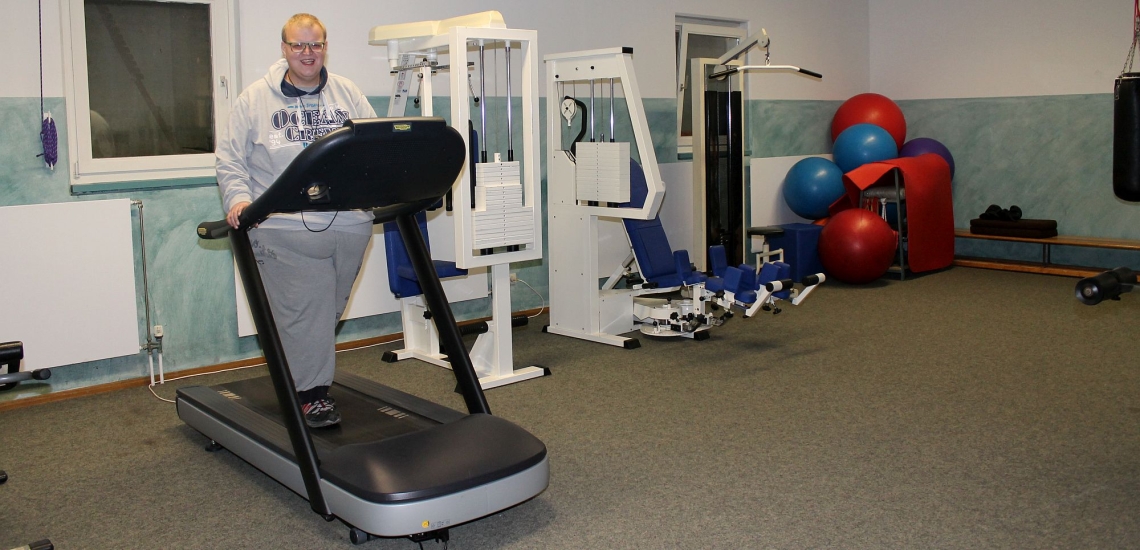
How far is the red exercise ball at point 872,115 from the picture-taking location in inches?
305

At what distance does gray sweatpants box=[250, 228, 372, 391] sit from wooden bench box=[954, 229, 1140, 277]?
552cm

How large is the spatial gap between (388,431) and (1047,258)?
589cm

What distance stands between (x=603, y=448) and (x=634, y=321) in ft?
6.74

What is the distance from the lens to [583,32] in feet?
20.1

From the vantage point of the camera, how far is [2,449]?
3652 mm

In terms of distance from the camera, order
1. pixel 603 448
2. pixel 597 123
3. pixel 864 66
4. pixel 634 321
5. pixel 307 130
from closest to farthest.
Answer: pixel 307 130, pixel 603 448, pixel 634 321, pixel 597 123, pixel 864 66

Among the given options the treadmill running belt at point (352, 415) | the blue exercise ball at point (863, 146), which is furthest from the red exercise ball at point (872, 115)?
the treadmill running belt at point (352, 415)

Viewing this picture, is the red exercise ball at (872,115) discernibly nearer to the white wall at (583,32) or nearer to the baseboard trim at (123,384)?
the white wall at (583,32)

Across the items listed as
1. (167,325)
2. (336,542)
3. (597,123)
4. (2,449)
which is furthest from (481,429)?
(597,123)

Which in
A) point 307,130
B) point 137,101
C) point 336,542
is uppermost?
point 137,101

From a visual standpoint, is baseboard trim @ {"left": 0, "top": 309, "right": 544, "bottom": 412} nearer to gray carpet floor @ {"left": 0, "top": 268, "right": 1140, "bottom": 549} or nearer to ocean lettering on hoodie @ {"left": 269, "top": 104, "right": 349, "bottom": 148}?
gray carpet floor @ {"left": 0, "top": 268, "right": 1140, "bottom": 549}

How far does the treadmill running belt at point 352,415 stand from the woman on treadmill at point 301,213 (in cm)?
20

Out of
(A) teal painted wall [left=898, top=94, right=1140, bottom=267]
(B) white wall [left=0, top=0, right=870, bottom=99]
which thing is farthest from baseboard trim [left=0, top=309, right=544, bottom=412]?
(A) teal painted wall [left=898, top=94, right=1140, bottom=267]

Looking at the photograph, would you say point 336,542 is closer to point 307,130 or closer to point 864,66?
point 307,130
